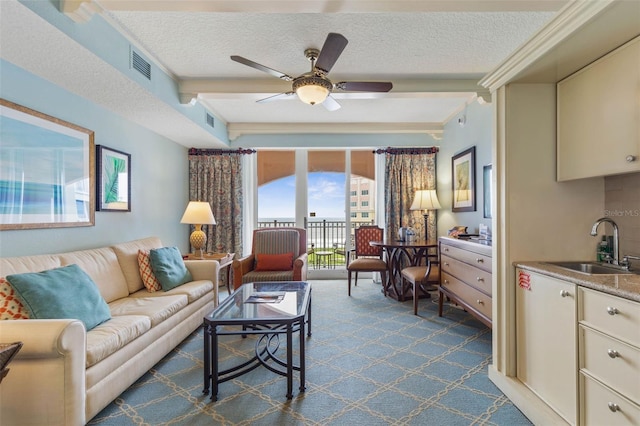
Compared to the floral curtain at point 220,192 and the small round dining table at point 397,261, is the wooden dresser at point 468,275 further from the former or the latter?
the floral curtain at point 220,192

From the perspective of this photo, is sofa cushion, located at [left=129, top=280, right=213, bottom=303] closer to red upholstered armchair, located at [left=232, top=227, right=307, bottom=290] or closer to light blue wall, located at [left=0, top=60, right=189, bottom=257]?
red upholstered armchair, located at [left=232, top=227, right=307, bottom=290]

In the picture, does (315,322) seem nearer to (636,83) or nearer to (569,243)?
(569,243)

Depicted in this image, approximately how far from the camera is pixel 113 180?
3.24 m

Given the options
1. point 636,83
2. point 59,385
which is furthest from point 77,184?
point 636,83

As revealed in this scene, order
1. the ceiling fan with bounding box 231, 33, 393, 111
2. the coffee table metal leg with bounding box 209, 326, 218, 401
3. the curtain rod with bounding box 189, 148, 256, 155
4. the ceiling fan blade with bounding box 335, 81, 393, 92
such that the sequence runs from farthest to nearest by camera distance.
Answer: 1. the curtain rod with bounding box 189, 148, 256, 155
2. the ceiling fan blade with bounding box 335, 81, 393, 92
3. the ceiling fan with bounding box 231, 33, 393, 111
4. the coffee table metal leg with bounding box 209, 326, 218, 401

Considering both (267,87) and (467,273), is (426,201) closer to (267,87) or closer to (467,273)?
(467,273)

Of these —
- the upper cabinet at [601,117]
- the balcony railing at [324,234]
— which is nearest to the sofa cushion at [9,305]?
the upper cabinet at [601,117]

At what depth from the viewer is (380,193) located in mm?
5262

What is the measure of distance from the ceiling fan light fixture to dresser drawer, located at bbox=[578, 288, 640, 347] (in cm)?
214

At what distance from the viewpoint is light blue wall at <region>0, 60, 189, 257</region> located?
7.39 ft

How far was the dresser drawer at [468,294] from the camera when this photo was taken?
8.43ft

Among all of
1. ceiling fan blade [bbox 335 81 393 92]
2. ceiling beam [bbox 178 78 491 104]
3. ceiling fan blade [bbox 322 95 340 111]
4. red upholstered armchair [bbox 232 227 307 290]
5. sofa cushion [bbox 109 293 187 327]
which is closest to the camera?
sofa cushion [bbox 109 293 187 327]

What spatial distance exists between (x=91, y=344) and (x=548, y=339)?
2656 mm

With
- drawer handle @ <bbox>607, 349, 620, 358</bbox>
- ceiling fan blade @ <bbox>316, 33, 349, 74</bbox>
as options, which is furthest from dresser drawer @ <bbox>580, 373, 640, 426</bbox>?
ceiling fan blade @ <bbox>316, 33, 349, 74</bbox>
